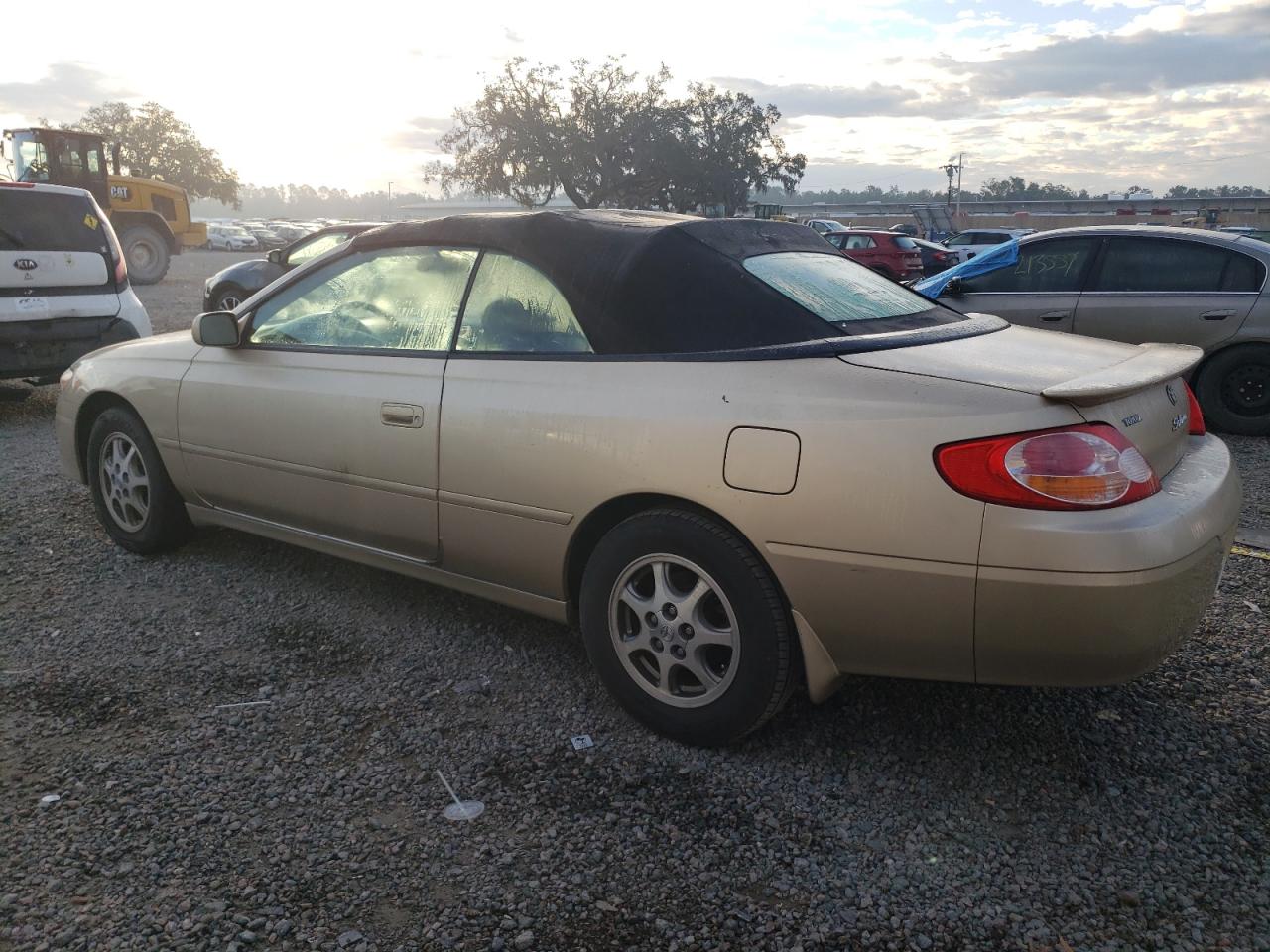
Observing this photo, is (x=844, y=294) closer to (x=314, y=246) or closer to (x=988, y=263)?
(x=988, y=263)

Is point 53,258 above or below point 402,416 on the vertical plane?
above

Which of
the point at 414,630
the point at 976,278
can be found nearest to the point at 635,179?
the point at 976,278

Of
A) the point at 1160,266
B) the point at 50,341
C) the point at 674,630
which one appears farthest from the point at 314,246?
the point at 674,630

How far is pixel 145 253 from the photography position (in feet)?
75.0

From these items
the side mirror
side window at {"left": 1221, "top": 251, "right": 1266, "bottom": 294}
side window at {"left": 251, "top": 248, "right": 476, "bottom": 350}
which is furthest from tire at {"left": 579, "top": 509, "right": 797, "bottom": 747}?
side window at {"left": 1221, "top": 251, "right": 1266, "bottom": 294}

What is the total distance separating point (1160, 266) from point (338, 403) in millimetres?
6608

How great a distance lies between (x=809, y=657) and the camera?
107 inches

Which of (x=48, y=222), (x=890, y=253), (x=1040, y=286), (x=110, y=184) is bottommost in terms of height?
(x=890, y=253)

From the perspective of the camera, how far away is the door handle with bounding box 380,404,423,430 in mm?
3430

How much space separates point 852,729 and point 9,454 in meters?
6.19

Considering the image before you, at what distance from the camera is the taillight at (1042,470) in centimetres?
242

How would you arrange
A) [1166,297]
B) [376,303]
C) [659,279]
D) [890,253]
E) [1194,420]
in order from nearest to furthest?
[659,279]
[1194,420]
[376,303]
[1166,297]
[890,253]

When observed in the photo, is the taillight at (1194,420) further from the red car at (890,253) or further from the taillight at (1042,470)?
the red car at (890,253)

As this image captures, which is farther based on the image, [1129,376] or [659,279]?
[659,279]
